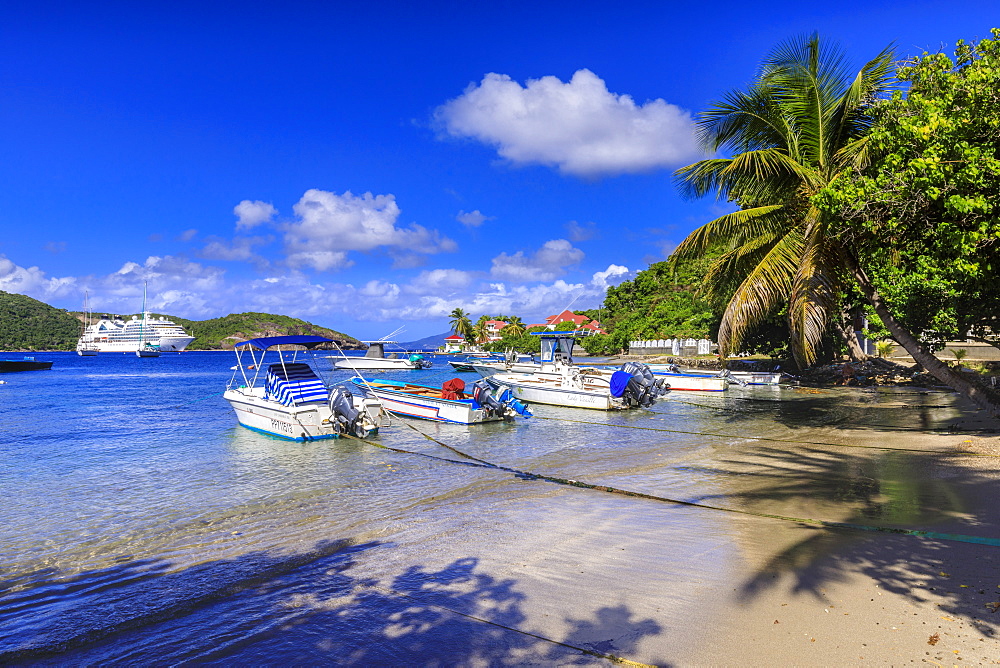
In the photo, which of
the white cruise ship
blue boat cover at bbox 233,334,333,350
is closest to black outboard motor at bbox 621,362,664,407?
blue boat cover at bbox 233,334,333,350

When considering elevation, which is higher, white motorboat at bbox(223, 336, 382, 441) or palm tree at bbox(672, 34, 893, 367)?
palm tree at bbox(672, 34, 893, 367)

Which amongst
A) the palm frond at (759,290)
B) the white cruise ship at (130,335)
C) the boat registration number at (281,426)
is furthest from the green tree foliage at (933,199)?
the white cruise ship at (130,335)

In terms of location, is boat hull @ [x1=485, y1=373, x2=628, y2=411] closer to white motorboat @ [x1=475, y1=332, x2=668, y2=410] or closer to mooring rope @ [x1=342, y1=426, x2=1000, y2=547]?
white motorboat @ [x1=475, y1=332, x2=668, y2=410]

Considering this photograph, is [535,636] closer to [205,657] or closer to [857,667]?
[857,667]

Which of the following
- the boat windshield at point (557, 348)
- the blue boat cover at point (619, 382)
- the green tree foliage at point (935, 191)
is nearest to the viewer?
the green tree foliage at point (935, 191)

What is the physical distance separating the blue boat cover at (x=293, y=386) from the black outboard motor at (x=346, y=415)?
0.77 meters

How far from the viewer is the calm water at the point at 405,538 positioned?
491 cm

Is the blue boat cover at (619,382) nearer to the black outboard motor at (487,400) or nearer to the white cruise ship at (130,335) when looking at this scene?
the black outboard motor at (487,400)

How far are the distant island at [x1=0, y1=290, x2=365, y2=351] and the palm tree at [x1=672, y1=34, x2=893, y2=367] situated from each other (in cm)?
10289

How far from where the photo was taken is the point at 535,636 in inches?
185

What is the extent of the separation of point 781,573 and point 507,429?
541 inches

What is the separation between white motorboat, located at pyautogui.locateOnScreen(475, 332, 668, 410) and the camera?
23.2 metres

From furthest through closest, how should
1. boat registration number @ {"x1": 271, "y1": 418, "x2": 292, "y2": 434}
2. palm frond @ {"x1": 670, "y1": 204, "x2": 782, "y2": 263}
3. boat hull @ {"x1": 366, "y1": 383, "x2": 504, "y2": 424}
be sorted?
1. boat hull @ {"x1": 366, "y1": 383, "x2": 504, "y2": 424}
2. palm frond @ {"x1": 670, "y1": 204, "x2": 782, "y2": 263}
3. boat registration number @ {"x1": 271, "y1": 418, "x2": 292, "y2": 434}

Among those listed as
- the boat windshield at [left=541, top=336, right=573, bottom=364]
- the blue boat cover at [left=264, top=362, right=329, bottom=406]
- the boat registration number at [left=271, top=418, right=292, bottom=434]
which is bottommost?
the boat registration number at [left=271, top=418, right=292, bottom=434]
